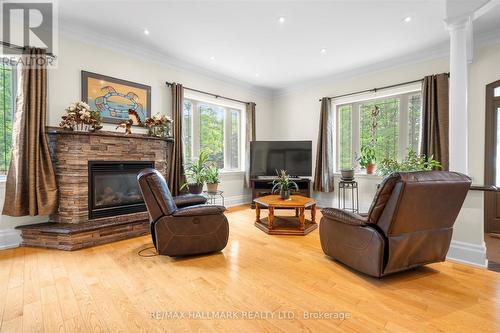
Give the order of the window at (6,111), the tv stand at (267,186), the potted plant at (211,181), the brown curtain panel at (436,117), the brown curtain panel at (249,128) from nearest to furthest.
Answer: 1. the window at (6,111)
2. the brown curtain panel at (436,117)
3. the potted plant at (211,181)
4. the tv stand at (267,186)
5. the brown curtain panel at (249,128)

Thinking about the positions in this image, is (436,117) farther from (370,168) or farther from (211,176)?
(211,176)

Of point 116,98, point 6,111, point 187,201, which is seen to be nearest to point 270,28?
point 116,98

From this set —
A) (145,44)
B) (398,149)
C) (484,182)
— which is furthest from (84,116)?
(484,182)

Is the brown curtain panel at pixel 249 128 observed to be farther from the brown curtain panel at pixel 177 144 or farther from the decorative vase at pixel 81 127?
the decorative vase at pixel 81 127

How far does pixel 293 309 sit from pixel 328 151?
12.9 ft

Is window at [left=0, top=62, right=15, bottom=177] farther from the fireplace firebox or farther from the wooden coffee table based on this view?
the wooden coffee table

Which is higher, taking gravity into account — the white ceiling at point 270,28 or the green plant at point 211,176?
the white ceiling at point 270,28

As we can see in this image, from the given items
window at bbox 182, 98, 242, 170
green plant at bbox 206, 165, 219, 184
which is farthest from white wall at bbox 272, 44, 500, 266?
green plant at bbox 206, 165, 219, 184

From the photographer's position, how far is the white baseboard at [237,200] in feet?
18.0

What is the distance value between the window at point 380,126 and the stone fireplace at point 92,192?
4008 millimetres

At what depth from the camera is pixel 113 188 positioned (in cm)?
349

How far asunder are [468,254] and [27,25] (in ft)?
19.1

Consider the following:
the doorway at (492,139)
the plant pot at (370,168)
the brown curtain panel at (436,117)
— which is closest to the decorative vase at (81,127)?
the plant pot at (370,168)

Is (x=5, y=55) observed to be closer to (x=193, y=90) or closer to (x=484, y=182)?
(x=193, y=90)
